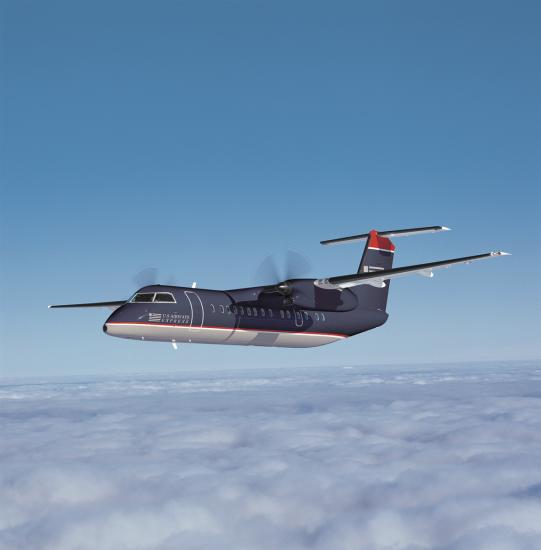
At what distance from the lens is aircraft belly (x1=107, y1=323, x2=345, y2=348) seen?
31734mm

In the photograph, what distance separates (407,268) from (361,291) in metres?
8.73

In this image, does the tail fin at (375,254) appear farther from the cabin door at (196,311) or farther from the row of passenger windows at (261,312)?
the cabin door at (196,311)

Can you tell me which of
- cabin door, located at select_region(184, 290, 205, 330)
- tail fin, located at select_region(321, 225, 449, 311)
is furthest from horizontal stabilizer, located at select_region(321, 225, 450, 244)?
cabin door, located at select_region(184, 290, 205, 330)

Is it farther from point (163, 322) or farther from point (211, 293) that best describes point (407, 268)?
point (163, 322)

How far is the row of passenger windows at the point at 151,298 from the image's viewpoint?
106 ft

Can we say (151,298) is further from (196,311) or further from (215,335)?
(215,335)

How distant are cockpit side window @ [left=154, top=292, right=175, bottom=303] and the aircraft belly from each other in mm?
1424

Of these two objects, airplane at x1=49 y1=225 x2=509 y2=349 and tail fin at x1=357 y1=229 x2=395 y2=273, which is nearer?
airplane at x1=49 y1=225 x2=509 y2=349

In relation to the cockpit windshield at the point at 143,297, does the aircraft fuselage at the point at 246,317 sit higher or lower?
lower

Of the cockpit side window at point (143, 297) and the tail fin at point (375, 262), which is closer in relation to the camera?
the cockpit side window at point (143, 297)

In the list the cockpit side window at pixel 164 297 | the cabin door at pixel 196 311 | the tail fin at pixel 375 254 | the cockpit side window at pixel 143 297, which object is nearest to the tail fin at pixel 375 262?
the tail fin at pixel 375 254

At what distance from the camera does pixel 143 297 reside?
32469 millimetres

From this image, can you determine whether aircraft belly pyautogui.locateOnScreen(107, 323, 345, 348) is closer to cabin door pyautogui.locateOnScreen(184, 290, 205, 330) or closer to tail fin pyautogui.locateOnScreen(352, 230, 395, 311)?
cabin door pyautogui.locateOnScreen(184, 290, 205, 330)

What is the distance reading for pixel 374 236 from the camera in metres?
44.0
